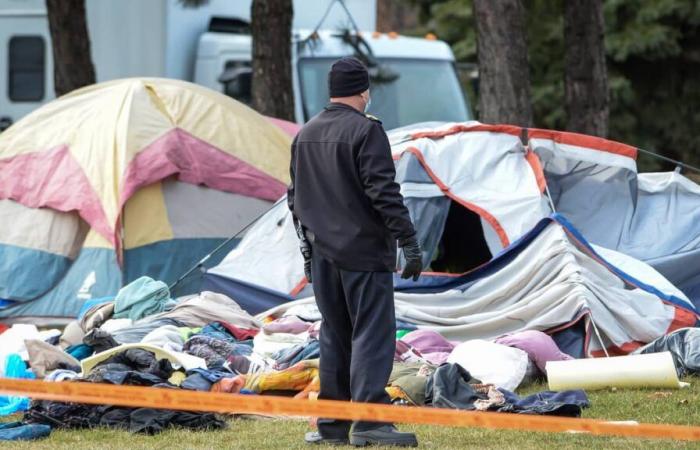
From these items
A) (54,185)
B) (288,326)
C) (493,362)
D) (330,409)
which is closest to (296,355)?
(288,326)

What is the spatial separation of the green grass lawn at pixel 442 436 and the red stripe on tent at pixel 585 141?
297 centimetres

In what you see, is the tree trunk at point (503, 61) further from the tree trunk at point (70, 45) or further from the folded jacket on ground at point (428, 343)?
the tree trunk at point (70, 45)

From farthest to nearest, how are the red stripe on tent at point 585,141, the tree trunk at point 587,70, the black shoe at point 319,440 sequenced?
the tree trunk at point 587,70 → the red stripe on tent at point 585,141 → the black shoe at point 319,440

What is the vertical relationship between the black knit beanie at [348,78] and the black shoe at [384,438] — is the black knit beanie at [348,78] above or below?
above

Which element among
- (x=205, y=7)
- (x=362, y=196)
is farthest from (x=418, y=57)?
(x=362, y=196)

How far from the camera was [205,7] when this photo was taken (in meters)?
15.8

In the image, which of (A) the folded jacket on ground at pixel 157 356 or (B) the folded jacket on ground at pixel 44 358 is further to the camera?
(B) the folded jacket on ground at pixel 44 358

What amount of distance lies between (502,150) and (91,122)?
12.2 ft

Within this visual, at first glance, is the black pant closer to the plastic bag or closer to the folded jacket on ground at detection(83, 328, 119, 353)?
the plastic bag

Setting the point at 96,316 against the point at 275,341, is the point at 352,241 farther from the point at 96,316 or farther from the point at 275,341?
the point at 96,316

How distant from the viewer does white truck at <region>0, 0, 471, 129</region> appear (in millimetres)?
15305

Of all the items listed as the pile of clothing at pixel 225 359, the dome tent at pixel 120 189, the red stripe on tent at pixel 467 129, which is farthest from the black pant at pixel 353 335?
the dome tent at pixel 120 189

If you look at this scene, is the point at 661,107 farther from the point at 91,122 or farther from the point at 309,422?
the point at 309,422

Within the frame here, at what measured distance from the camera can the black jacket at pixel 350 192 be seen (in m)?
5.85
